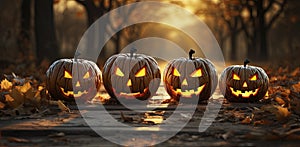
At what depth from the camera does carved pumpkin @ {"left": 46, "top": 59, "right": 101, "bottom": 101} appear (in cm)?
560

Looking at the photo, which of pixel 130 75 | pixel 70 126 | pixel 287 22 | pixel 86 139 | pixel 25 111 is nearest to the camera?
pixel 86 139

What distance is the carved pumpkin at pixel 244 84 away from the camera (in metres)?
5.68

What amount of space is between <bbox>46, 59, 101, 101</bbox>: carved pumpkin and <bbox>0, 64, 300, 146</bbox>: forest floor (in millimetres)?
197

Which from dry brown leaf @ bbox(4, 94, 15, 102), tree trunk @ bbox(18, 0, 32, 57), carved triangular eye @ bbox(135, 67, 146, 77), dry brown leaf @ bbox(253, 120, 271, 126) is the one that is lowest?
dry brown leaf @ bbox(253, 120, 271, 126)

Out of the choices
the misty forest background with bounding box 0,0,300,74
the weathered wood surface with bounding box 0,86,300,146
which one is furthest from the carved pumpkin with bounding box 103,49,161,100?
the misty forest background with bounding box 0,0,300,74

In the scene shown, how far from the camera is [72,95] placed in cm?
571

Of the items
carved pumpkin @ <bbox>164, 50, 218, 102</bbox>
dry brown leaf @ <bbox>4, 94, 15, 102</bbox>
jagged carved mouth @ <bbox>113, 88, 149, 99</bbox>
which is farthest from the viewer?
jagged carved mouth @ <bbox>113, 88, 149, 99</bbox>

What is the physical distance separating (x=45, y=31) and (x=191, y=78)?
742 cm

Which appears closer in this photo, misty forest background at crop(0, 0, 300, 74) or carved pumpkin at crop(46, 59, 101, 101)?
carved pumpkin at crop(46, 59, 101, 101)

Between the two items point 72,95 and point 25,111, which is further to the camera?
point 72,95

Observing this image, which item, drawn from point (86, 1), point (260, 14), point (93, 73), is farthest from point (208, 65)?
point (260, 14)

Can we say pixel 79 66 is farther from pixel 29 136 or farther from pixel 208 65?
pixel 29 136

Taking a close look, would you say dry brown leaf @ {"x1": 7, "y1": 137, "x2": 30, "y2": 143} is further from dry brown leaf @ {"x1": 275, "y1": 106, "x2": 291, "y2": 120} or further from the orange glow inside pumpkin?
the orange glow inside pumpkin

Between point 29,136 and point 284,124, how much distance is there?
2.35 meters
